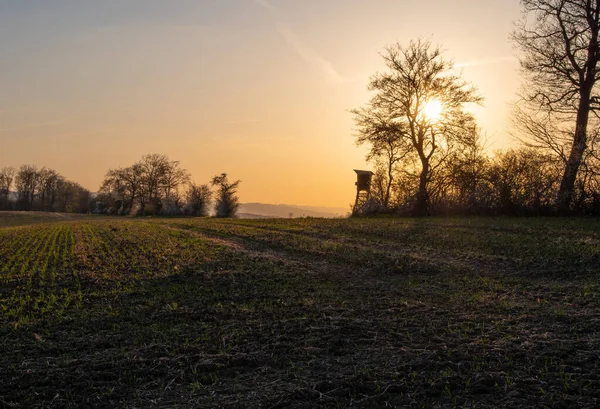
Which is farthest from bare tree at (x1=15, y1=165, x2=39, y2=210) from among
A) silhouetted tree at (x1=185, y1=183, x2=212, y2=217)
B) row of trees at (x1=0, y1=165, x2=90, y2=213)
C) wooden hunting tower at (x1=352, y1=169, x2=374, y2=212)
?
wooden hunting tower at (x1=352, y1=169, x2=374, y2=212)

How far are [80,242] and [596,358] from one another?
17.3 metres

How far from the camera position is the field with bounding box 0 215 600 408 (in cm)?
431

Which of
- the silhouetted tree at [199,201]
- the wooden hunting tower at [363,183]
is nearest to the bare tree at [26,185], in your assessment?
the silhouetted tree at [199,201]

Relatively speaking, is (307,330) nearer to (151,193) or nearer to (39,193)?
(151,193)

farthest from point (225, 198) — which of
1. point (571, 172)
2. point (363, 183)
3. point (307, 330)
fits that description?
point (307, 330)

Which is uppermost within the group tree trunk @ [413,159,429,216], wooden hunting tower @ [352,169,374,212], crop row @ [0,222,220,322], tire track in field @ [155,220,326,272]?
wooden hunting tower @ [352,169,374,212]

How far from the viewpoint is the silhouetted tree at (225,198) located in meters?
56.4

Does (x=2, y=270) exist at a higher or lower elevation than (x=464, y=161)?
lower

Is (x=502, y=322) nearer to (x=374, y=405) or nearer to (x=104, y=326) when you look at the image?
(x=374, y=405)

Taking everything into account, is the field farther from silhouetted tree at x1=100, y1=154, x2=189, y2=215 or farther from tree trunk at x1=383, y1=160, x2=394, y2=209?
silhouetted tree at x1=100, y1=154, x2=189, y2=215

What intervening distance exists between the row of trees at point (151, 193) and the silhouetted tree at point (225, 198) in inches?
143

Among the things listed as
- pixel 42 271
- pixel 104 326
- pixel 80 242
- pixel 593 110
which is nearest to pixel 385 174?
pixel 593 110

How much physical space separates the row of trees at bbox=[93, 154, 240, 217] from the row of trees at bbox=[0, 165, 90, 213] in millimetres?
12363

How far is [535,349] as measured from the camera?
517 centimetres
